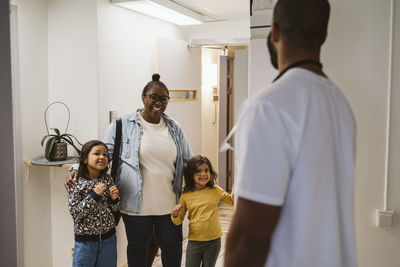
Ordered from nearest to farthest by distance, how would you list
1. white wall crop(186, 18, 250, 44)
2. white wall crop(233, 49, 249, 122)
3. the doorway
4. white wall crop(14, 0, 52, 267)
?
white wall crop(14, 0, 52, 267) → white wall crop(186, 18, 250, 44) → white wall crop(233, 49, 249, 122) → the doorway

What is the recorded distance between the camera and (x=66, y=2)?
9.38 feet

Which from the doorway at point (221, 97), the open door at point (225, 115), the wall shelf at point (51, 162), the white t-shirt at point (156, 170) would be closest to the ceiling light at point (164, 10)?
the white t-shirt at point (156, 170)

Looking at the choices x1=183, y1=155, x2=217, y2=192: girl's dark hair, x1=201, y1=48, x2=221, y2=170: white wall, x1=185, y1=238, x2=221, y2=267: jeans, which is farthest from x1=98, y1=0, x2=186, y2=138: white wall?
x1=201, y1=48, x2=221, y2=170: white wall

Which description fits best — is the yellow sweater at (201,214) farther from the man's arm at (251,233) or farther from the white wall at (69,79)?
the man's arm at (251,233)

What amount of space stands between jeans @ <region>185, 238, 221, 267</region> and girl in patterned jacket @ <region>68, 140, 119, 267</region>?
1.53ft

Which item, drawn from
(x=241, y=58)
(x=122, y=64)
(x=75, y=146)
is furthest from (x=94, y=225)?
(x=241, y=58)

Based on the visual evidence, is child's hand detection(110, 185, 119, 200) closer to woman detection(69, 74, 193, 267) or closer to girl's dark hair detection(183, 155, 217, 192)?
woman detection(69, 74, 193, 267)

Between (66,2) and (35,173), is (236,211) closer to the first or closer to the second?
(35,173)

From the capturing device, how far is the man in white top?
0.84 m

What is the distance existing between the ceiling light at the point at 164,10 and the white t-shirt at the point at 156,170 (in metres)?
1.00

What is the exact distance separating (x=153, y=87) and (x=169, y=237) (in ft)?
2.93

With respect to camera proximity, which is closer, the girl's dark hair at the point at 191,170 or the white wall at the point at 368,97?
the white wall at the point at 368,97

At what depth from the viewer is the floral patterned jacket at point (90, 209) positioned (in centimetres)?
219

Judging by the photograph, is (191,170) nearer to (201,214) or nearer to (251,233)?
(201,214)
